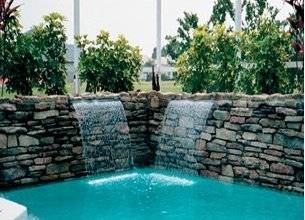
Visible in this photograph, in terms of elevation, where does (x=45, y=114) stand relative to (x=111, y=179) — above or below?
above

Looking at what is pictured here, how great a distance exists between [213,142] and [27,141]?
2676mm

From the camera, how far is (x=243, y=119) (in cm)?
574

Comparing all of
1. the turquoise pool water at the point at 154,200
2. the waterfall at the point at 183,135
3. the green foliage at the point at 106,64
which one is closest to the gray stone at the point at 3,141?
the turquoise pool water at the point at 154,200

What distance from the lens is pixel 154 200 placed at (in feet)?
16.5

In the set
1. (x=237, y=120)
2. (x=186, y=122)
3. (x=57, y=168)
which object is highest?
(x=237, y=120)

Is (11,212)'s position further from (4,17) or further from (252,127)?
(4,17)

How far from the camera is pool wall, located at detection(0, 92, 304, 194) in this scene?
5258 millimetres

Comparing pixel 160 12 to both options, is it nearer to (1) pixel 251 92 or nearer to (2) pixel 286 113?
(1) pixel 251 92

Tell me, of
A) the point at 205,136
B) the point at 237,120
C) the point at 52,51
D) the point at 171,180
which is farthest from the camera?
the point at 52,51

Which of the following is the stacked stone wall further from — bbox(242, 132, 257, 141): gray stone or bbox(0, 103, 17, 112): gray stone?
bbox(0, 103, 17, 112): gray stone

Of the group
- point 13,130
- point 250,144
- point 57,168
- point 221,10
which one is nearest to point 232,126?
point 250,144

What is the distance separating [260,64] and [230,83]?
70 cm

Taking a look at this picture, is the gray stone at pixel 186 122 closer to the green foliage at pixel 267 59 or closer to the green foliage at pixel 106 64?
the green foliage at pixel 267 59

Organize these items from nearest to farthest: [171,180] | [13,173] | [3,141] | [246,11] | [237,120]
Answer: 1. [3,141]
2. [13,173]
3. [237,120]
4. [171,180]
5. [246,11]
